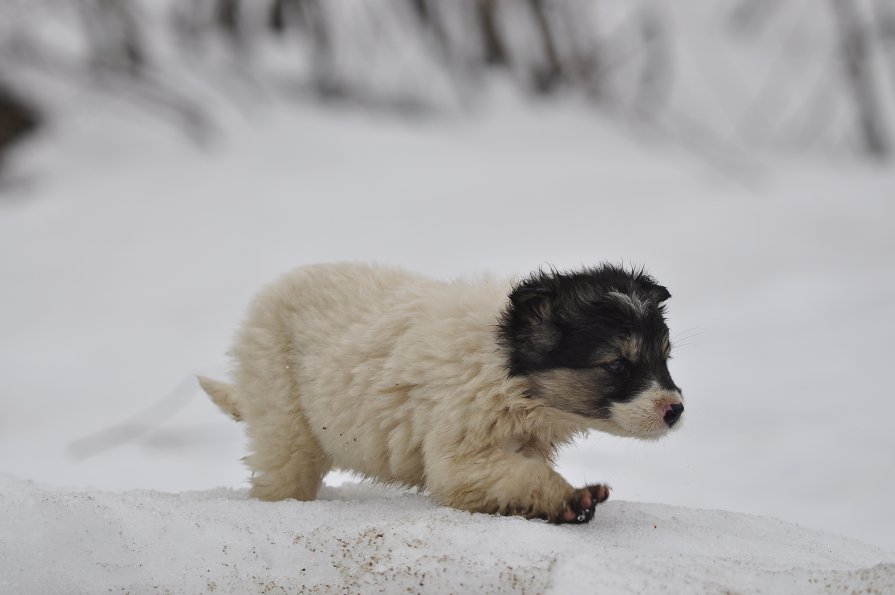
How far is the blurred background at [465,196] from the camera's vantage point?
7.70 metres

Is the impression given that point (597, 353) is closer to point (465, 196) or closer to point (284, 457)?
point (284, 457)

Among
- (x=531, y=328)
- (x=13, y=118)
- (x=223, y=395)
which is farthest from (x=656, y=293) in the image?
(x=13, y=118)

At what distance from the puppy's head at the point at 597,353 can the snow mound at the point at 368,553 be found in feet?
1.44

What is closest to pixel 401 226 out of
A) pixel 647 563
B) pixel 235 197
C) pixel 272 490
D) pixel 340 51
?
pixel 235 197

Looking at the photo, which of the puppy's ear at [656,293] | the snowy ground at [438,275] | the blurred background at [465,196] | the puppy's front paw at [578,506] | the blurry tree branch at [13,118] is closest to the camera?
the snowy ground at [438,275]

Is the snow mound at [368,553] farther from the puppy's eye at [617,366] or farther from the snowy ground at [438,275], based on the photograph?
the puppy's eye at [617,366]

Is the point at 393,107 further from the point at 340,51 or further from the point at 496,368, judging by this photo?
the point at 496,368

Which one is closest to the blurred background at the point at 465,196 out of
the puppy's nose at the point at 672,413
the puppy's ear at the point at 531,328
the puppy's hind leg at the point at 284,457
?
the puppy's hind leg at the point at 284,457

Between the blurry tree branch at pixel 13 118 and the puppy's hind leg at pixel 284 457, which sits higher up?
the blurry tree branch at pixel 13 118

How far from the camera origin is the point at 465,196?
1173 cm

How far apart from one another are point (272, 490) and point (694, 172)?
876 cm

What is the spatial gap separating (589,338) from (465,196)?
7.45 meters

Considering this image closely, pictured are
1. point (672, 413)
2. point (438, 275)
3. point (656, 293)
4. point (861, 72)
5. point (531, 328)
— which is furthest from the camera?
point (861, 72)

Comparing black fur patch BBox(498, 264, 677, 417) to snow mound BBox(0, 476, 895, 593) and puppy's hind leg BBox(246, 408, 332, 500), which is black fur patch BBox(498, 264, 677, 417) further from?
puppy's hind leg BBox(246, 408, 332, 500)
